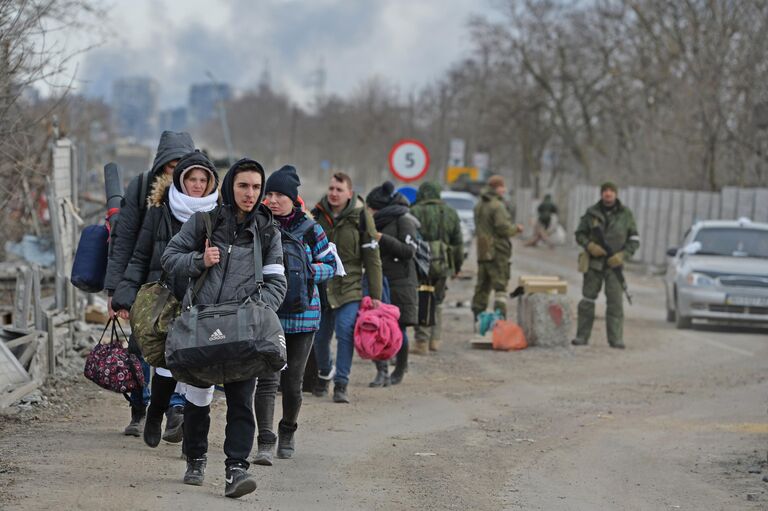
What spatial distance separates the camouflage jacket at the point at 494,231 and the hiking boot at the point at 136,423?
8.08 metres

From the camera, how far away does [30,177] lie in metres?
19.9

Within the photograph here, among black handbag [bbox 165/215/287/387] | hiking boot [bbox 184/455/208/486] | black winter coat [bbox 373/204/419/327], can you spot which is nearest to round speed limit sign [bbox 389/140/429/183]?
black winter coat [bbox 373/204/419/327]

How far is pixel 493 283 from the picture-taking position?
1678 cm

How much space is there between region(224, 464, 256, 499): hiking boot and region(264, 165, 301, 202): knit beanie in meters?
2.20

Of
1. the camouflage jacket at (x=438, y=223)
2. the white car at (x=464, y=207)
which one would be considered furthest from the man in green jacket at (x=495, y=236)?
the white car at (x=464, y=207)

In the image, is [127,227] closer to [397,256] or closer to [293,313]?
[293,313]

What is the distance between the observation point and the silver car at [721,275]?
59.8 feet

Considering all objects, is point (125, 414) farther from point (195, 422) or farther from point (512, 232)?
point (512, 232)

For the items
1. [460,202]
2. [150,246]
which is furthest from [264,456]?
[460,202]

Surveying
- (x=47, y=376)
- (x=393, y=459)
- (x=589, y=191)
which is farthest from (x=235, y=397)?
(x=589, y=191)

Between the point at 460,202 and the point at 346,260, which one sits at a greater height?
the point at 460,202

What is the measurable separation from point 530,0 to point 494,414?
150ft

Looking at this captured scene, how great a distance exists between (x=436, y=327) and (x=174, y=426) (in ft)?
24.0

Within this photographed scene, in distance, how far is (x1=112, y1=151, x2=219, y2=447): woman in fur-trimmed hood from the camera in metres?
7.65
